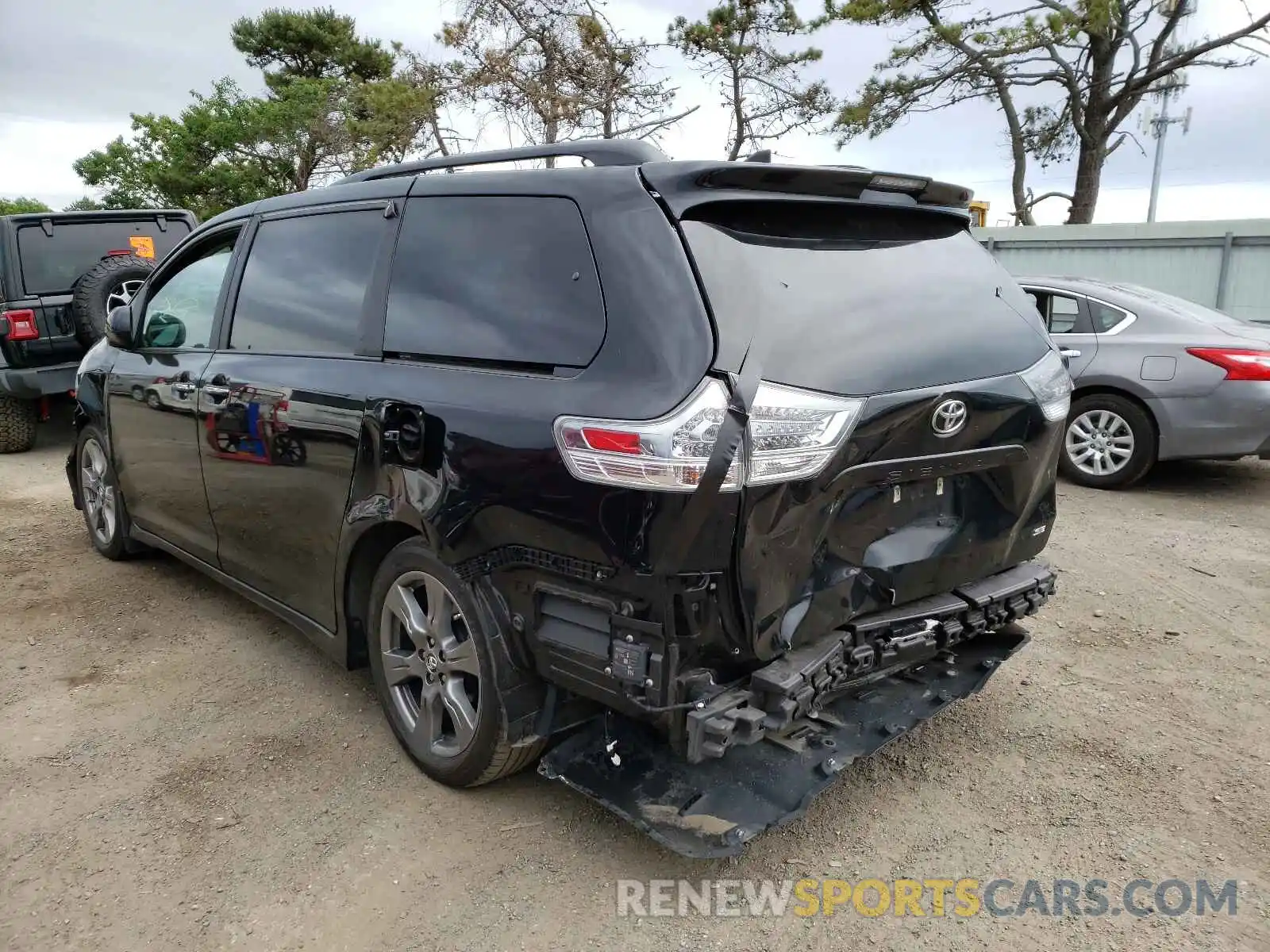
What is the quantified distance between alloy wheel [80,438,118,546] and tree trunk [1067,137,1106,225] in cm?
1877

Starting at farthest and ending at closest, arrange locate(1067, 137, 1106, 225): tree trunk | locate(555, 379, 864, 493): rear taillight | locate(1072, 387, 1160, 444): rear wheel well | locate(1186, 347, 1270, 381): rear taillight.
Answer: locate(1067, 137, 1106, 225): tree trunk
locate(1072, 387, 1160, 444): rear wheel well
locate(1186, 347, 1270, 381): rear taillight
locate(555, 379, 864, 493): rear taillight

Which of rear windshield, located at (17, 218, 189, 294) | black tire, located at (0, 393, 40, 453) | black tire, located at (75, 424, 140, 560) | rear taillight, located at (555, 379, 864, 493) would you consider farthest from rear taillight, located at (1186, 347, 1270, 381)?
black tire, located at (0, 393, 40, 453)

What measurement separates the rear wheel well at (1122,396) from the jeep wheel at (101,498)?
606cm

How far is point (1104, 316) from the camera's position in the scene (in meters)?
6.87

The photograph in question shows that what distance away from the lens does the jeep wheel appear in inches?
190

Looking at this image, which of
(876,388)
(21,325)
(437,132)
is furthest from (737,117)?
(876,388)

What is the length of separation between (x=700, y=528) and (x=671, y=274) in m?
0.62

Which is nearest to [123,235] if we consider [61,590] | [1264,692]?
[61,590]

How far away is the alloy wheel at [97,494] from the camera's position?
4.94m

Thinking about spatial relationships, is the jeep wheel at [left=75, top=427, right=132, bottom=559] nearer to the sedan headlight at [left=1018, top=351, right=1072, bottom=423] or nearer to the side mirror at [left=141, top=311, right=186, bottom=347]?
the side mirror at [left=141, top=311, right=186, bottom=347]

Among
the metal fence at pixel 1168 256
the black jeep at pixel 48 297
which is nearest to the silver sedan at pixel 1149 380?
the metal fence at pixel 1168 256

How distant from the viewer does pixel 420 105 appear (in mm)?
16078

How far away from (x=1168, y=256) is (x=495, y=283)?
12064mm

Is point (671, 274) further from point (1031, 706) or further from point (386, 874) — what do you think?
point (1031, 706)
